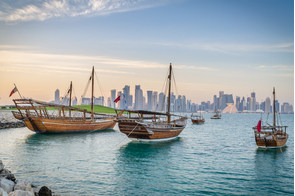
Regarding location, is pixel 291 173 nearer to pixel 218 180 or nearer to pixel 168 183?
pixel 218 180

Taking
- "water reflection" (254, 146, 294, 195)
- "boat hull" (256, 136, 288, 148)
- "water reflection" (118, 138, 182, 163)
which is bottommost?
"water reflection" (118, 138, 182, 163)

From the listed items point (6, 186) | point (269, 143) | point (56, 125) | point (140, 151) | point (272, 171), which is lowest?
point (140, 151)

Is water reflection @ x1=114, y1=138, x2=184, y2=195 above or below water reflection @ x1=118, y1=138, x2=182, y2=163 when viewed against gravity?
above

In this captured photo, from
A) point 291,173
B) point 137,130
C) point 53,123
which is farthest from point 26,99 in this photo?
point 291,173

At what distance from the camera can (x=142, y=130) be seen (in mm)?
33688

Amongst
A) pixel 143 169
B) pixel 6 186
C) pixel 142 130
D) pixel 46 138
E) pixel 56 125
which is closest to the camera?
pixel 6 186

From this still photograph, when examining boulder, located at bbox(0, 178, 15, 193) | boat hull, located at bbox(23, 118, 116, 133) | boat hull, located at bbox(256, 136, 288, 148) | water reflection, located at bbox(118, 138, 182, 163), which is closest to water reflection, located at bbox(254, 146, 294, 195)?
boat hull, located at bbox(256, 136, 288, 148)

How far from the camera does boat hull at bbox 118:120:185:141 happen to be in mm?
33472

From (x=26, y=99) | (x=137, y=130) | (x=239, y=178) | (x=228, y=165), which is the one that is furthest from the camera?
(x=26, y=99)

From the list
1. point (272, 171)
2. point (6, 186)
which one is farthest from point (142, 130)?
point (6, 186)

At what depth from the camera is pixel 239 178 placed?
17.8 m

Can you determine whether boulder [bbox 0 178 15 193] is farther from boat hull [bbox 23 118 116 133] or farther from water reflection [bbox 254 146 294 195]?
boat hull [bbox 23 118 116 133]

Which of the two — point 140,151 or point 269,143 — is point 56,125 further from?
point 269,143

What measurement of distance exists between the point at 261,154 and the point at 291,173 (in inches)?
298
